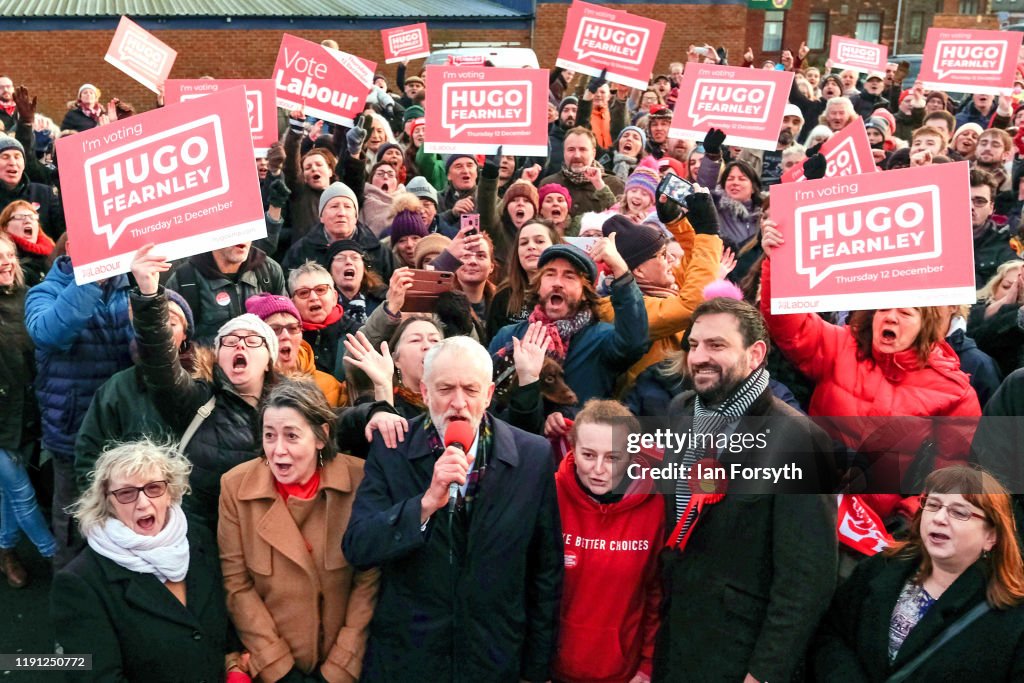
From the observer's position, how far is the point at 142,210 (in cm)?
433

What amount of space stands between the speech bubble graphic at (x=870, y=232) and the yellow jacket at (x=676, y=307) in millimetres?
417

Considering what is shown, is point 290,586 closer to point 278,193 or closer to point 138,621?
point 138,621

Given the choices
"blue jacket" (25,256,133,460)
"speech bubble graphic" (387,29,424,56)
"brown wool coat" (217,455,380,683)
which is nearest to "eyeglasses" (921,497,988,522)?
"brown wool coat" (217,455,380,683)

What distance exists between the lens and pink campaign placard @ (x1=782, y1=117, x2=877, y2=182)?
643 cm

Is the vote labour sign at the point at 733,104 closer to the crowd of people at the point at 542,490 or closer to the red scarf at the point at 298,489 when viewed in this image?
the crowd of people at the point at 542,490

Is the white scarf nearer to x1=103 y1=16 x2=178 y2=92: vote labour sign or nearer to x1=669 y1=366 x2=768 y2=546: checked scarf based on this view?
x1=669 y1=366 x2=768 y2=546: checked scarf

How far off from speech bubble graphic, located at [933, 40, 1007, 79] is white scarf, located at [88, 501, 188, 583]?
9806 mm

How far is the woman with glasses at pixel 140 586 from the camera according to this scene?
10.4 ft

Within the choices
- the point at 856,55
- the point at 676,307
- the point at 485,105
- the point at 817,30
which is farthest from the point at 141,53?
the point at 817,30

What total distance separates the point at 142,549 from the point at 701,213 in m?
2.78

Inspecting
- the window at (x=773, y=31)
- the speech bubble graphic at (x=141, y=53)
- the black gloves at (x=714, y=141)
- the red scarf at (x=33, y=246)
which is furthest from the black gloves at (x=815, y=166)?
the window at (x=773, y=31)

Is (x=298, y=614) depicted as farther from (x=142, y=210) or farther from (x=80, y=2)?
(x=80, y=2)

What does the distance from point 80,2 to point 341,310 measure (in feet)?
66.7

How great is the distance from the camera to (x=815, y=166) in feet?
18.6
